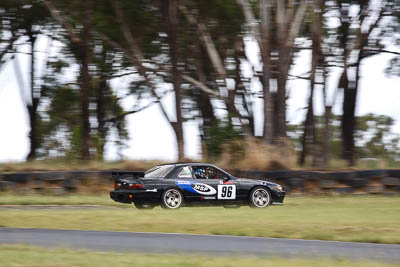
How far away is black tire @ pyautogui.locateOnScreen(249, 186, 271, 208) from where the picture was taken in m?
18.6

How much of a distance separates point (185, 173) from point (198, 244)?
7.13 metres

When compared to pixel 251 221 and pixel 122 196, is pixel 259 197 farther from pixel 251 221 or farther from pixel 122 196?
pixel 251 221

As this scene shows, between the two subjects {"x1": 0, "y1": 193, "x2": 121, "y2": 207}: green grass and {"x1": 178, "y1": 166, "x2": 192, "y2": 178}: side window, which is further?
{"x1": 0, "y1": 193, "x2": 121, "y2": 207}: green grass

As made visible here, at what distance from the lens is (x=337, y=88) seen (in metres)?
33.9

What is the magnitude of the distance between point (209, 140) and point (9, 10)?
11499mm

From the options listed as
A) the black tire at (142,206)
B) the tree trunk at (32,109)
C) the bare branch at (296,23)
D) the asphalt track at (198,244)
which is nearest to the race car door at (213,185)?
the black tire at (142,206)

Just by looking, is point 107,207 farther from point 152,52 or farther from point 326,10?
point 326,10

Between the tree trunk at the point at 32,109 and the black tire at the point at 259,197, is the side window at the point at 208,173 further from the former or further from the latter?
the tree trunk at the point at 32,109

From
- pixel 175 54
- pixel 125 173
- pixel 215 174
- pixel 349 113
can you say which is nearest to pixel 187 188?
pixel 215 174

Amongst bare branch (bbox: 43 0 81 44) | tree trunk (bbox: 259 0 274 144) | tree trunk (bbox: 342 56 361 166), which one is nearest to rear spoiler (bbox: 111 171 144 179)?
tree trunk (bbox: 259 0 274 144)

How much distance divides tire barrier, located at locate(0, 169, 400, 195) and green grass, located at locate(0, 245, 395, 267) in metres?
12.7

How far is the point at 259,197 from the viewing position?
1872cm

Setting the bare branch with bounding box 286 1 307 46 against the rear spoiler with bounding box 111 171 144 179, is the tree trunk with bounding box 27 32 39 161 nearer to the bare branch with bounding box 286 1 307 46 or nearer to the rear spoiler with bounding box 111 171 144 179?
the bare branch with bounding box 286 1 307 46

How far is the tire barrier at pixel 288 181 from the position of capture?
22.2 meters
